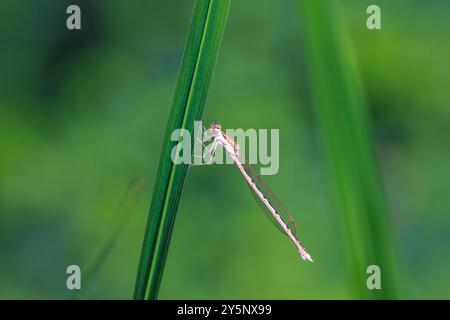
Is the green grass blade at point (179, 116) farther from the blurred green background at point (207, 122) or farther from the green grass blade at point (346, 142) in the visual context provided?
the blurred green background at point (207, 122)

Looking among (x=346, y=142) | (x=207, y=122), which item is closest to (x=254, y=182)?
(x=346, y=142)

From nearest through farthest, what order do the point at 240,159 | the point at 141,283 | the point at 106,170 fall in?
1. the point at 141,283
2. the point at 240,159
3. the point at 106,170

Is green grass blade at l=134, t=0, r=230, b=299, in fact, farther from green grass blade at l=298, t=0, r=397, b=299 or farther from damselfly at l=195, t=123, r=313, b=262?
damselfly at l=195, t=123, r=313, b=262

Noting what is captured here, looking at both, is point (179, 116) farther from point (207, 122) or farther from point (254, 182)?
point (207, 122)

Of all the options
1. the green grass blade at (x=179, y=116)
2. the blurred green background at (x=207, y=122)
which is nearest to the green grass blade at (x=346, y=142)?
the green grass blade at (x=179, y=116)
